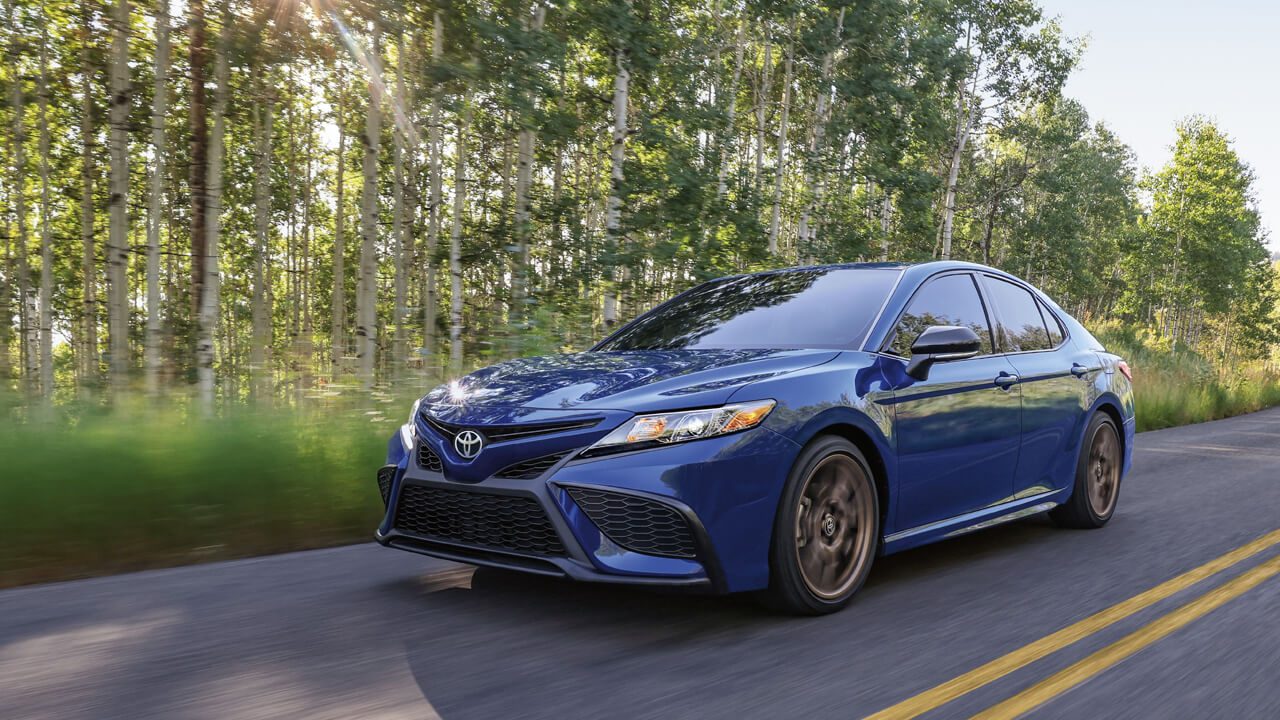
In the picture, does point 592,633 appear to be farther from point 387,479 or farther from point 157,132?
point 157,132

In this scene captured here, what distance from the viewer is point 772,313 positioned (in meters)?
4.72

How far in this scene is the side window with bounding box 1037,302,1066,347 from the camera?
18.8 ft

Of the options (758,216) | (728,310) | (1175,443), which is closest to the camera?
(728,310)

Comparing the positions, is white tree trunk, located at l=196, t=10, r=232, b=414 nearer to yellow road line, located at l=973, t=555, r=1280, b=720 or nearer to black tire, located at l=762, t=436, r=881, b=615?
black tire, located at l=762, t=436, r=881, b=615

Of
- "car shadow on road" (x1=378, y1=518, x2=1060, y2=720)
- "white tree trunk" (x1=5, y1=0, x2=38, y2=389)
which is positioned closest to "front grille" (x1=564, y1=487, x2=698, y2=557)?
"car shadow on road" (x1=378, y1=518, x2=1060, y2=720)

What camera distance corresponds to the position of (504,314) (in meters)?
8.35

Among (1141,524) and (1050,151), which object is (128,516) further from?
(1050,151)

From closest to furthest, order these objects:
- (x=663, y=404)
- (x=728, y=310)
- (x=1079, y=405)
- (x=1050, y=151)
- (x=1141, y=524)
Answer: (x=663, y=404) → (x=728, y=310) → (x=1079, y=405) → (x=1141, y=524) → (x=1050, y=151)

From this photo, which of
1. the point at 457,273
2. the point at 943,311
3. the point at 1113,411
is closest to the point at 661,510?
the point at 943,311

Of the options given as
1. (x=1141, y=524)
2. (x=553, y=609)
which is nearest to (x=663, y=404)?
(x=553, y=609)

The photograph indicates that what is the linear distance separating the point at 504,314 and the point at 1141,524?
5157 millimetres

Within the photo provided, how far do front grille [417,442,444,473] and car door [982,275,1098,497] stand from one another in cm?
306

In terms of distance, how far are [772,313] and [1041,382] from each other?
1.72 m

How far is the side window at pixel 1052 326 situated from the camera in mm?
5735
